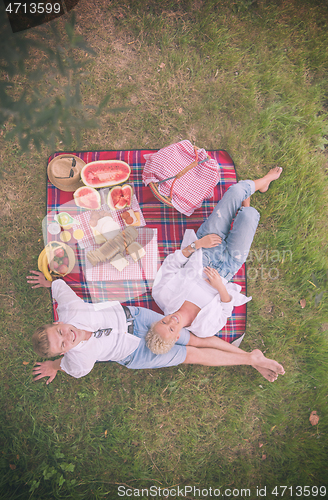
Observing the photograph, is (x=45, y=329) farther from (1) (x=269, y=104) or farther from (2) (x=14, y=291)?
(1) (x=269, y=104)

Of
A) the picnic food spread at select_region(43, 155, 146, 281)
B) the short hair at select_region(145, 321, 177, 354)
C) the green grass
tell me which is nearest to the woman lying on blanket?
the short hair at select_region(145, 321, 177, 354)

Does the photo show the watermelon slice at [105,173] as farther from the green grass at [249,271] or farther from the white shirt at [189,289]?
the white shirt at [189,289]

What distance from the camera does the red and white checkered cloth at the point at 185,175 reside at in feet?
11.6

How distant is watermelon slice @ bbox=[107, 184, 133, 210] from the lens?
3.80 meters

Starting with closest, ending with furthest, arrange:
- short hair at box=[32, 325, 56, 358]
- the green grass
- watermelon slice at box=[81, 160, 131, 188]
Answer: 1. short hair at box=[32, 325, 56, 358]
2. watermelon slice at box=[81, 160, 131, 188]
3. the green grass

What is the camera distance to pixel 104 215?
3.81 meters

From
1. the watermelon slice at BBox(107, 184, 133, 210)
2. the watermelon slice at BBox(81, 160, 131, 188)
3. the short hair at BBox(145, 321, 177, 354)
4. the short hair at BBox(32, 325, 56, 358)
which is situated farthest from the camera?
the watermelon slice at BBox(107, 184, 133, 210)

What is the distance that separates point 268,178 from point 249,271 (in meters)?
1.43

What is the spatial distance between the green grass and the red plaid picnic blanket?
33 centimetres

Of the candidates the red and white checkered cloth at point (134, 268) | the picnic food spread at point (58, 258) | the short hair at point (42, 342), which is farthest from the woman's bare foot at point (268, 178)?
the short hair at point (42, 342)

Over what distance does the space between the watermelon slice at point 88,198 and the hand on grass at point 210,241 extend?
59.0 inches

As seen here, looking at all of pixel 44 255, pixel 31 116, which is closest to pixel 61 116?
pixel 31 116

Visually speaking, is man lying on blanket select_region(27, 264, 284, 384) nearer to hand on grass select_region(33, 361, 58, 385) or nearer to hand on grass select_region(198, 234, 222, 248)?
hand on grass select_region(33, 361, 58, 385)

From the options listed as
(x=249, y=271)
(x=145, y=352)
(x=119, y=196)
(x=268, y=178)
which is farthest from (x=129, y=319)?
(x=268, y=178)
